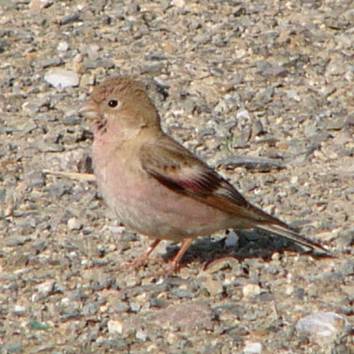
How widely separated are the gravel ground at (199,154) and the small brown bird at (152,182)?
25 cm

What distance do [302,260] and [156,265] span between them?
2.60 feet

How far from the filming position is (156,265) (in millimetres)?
8125

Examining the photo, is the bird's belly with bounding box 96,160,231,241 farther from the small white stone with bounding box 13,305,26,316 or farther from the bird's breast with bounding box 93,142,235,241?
the small white stone with bounding box 13,305,26,316

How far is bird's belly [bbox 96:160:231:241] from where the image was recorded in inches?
303

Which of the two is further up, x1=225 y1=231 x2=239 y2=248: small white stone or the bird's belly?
the bird's belly

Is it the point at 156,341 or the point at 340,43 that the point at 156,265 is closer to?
the point at 156,341

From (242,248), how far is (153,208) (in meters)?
0.81

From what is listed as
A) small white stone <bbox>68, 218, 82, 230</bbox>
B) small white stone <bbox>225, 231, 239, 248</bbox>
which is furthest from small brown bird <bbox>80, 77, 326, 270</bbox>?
small white stone <bbox>68, 218, 82, 230</bbox>

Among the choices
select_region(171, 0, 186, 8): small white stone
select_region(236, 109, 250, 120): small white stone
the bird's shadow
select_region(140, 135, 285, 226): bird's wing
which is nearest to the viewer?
select_region(140, 135, 285, 226): bird's wing

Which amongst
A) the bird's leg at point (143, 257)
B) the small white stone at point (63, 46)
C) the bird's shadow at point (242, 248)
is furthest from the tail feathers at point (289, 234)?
the small white stone at point (63, 46)

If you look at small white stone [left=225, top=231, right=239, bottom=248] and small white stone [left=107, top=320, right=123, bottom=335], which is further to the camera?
small white stone [left=225, top=231, right=239, bottom=248]

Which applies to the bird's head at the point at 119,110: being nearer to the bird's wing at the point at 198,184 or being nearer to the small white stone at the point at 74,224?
the bird's wing at the point at 198,184

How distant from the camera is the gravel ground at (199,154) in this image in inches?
289

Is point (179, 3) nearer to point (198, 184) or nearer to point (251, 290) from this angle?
point (198, 184)
